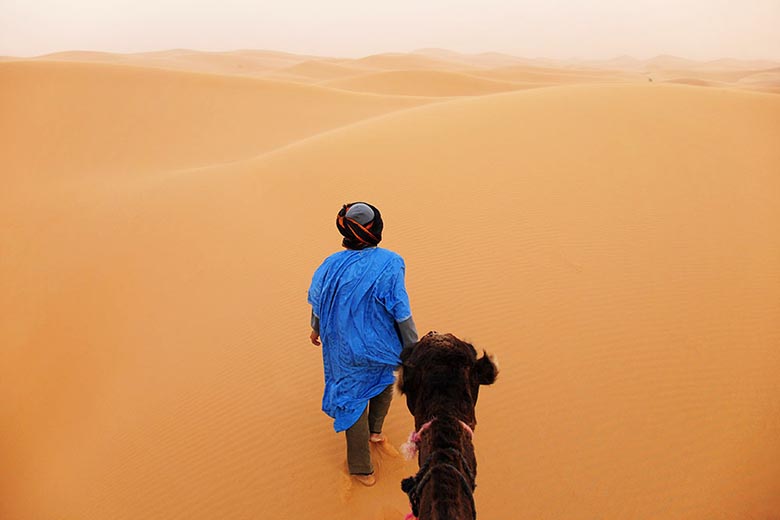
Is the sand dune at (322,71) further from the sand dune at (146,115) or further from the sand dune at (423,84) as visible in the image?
the sand dune at (146,115)

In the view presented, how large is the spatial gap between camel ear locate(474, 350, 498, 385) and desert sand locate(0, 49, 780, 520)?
4.82ft

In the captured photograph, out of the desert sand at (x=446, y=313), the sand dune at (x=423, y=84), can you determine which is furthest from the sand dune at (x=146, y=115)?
the sand dune at (x=423, y=84)

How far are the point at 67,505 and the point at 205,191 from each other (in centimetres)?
469

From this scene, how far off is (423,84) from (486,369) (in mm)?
30201

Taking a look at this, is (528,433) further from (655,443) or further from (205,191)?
(205,191)

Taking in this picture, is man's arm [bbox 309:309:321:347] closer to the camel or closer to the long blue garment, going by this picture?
the long blue garment

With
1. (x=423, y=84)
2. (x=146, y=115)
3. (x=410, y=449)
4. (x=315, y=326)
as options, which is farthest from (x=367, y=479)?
(x=423, y=84)

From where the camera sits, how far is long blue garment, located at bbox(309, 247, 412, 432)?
236 centimetres

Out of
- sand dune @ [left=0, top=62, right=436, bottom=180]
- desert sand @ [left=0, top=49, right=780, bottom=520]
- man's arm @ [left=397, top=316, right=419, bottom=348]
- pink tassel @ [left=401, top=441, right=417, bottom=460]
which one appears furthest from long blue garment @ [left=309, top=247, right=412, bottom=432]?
sand dune @ [left=0, top=62, right=436, bottom=180]

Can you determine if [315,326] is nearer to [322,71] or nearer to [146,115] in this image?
[146,115]

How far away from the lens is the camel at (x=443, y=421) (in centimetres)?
138

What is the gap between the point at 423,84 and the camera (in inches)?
1150

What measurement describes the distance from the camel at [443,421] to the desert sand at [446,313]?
1.40 meters

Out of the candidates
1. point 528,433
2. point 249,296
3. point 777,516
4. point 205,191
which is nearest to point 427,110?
point 205,191
